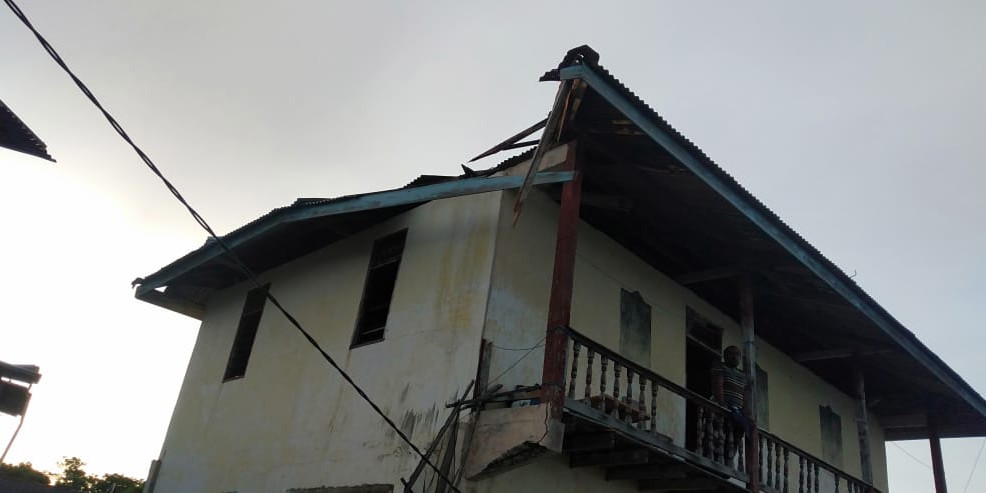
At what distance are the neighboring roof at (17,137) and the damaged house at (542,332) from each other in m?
3.33

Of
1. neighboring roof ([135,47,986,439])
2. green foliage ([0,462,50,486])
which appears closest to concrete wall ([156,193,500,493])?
neighboring roof ([135,47,986,439])

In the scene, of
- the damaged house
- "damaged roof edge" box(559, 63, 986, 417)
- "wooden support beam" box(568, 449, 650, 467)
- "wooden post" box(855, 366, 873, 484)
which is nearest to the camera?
"damaged roof edge" box(559, 63, 986, 417)

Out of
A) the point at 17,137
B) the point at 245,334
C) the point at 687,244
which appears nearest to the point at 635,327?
the point at 687,244

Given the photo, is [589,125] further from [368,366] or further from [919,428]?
[919,428]

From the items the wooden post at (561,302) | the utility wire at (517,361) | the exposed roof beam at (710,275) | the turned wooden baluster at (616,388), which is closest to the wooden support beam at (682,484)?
the turned wooden baluster at (616,388)

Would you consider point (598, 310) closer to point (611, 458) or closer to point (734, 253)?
point (734, 253)

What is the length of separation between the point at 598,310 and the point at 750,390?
2.11m

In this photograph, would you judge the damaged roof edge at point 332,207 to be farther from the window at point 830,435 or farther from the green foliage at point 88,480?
→ the green foliage at point 88,480

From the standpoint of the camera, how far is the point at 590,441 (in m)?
8.05

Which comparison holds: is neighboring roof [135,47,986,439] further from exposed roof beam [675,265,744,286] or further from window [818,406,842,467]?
window [818,406,842,467]

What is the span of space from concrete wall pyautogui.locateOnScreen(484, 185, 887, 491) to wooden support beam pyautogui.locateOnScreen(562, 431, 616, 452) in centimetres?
85

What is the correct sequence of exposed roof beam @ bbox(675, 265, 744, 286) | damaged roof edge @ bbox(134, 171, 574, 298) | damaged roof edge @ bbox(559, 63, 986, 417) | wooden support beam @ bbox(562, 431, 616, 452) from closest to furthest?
damaged roof edge @ bbox(559, 63, 986, 417) → wooden support beam @ bbox(562, 431, 616, 452) → damaged roof edge @ bbox(134, 171, 574, 298) → exposed roof beam @ bbox(675, 265, 744, 286)

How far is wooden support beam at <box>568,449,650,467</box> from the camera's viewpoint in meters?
8.27

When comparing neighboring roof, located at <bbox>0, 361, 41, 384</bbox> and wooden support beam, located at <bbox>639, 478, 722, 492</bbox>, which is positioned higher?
wooden support beam, located at <bbox>639, 478, 722, 492</bbox>
